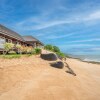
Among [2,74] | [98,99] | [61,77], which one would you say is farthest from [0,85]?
[98,99]

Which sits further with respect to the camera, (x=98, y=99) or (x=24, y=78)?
(x=24, y=78)

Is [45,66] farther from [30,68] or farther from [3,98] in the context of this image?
[3,98]

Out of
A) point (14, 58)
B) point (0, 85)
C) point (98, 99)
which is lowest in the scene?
point (98, 99)

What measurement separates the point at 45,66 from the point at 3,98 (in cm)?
1083

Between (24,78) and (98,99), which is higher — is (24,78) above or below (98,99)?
above

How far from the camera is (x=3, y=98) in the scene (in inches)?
590

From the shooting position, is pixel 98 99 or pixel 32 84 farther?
pixel 32 84

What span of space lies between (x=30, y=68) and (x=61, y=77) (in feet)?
12.8

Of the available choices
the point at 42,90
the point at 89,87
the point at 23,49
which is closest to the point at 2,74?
the point at 42,90

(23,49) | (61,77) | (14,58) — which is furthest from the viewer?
(23,49)

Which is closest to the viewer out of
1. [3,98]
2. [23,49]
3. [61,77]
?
[3,98]

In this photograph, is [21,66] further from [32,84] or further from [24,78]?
[32,84]

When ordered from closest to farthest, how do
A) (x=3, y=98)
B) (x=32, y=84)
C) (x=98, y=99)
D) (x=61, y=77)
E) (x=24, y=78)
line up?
(x=3, y=98), (x=98, y=99), (x=32, y=84), (x=24, y=78), (x=61, y=77)

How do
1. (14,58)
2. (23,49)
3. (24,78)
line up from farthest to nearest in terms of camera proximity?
1. (23,49)
2. (14,58)
3. (24,78)
